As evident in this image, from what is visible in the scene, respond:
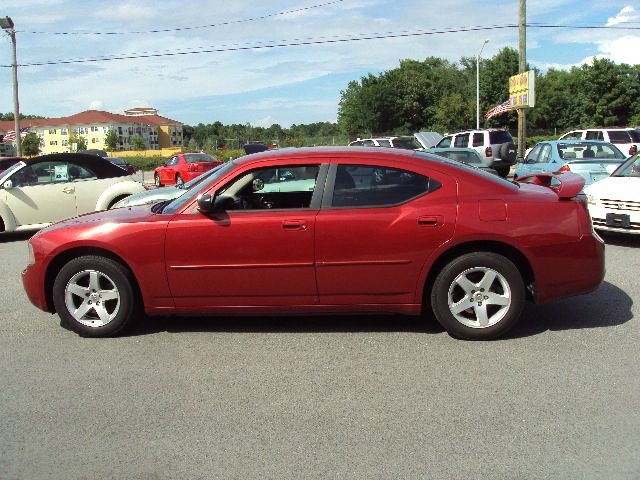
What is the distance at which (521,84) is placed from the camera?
25.4 metres

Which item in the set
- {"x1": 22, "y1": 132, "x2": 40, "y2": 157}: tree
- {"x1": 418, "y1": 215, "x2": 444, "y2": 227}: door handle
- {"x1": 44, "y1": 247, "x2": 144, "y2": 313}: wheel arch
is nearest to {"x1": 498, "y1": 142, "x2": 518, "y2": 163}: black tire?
{"x1": 418, "y1": 215, "x2": 444, "y2": 227}: door handle

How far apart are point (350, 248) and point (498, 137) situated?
2220 centimetres

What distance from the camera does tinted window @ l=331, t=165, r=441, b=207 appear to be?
16.5ft

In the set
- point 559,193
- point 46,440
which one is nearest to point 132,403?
point 46,440

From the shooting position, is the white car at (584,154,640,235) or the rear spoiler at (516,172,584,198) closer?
the rear spoiler at (516,172,584,198)

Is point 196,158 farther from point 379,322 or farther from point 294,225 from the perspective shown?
point 294,225

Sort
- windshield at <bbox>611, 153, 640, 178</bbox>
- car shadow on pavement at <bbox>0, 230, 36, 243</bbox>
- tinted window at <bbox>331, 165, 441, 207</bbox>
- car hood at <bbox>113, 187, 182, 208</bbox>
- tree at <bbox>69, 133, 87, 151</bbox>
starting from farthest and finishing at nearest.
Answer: tree at <bbox>69, 133, 87, 151</bbox>
car shadow on pavement at <bbox>0, 230, 36, 243</bbox>
car hood at <bbox>113, 187, 182, 208</bbox>
windshield at <bbox>611, 153, 640, 178</bbox>
tinted window at <bbox>331, 165, 441, 207</bbox>

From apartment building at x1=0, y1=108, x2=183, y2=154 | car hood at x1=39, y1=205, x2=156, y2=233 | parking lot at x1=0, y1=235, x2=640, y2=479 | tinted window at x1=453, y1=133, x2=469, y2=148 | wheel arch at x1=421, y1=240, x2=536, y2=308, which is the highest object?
apartment building at x1=0, y1=108, x2=183, y2=154

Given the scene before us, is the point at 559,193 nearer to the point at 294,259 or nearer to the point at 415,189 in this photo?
the point at 415,189

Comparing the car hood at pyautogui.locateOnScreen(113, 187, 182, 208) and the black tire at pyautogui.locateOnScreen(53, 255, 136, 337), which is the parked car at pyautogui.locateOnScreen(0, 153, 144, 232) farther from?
the black tire at pyautogui.locateOnScreen(53, 255, 136, 337)

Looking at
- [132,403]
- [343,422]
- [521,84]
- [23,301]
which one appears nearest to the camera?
[343,422]

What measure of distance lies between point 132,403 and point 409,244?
7.55ft

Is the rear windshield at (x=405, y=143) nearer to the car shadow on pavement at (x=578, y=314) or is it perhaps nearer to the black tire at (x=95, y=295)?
the car shadow on pavement at (x=578, y=314)

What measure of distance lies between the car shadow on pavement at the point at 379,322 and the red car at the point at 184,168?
2116 cm
